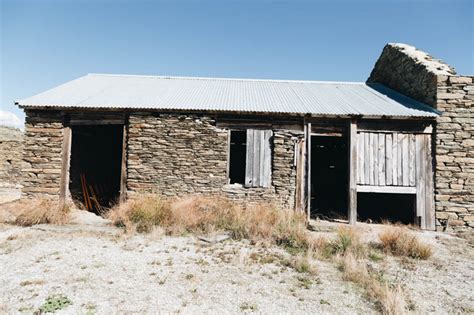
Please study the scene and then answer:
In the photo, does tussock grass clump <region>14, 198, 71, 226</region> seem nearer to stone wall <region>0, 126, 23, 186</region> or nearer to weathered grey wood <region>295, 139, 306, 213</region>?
weathered grey wood <region>295, 139, 306, 213</region>

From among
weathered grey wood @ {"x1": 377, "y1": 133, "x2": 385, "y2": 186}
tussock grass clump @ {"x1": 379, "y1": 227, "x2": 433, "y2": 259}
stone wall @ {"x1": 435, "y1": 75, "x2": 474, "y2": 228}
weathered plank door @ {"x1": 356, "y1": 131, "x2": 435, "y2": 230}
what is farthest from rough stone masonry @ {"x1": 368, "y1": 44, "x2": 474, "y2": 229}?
tussock grass clump @ {"x1": 379, "y1": 227, "x2": 433, "y2": 259}

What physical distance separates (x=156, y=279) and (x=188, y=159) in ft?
15.4

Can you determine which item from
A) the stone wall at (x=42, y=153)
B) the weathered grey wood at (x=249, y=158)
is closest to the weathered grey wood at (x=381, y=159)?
the weathered grey wood at (x=249, y=158)

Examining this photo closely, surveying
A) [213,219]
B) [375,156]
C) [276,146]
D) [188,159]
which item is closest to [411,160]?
[375,156]

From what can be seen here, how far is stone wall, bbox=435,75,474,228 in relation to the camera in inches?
328

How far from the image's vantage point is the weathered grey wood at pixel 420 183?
848 cm

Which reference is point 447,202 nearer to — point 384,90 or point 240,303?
point 384,90

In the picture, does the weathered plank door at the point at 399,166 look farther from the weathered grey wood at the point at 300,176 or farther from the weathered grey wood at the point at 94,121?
the weathered grey wood at the point at 94,121

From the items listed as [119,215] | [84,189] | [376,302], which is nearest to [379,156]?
[376,302]

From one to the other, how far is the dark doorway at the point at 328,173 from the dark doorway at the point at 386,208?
1.06 meters

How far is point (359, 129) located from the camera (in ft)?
28.8

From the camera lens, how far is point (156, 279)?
14.7ft

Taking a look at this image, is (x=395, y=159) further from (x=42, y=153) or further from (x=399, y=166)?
(x=42, y=153)

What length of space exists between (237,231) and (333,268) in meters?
2.36
